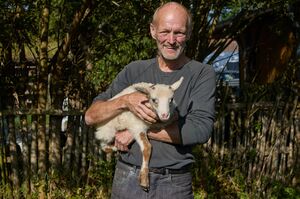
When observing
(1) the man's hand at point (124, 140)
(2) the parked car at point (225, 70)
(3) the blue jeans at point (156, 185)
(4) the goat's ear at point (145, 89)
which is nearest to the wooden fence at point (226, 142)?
(2) the parked car at point (225, 70)

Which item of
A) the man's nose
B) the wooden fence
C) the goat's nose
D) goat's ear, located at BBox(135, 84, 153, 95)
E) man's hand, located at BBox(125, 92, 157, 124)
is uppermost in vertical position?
the man's nose

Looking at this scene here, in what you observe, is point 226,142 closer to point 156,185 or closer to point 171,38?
point 156,185

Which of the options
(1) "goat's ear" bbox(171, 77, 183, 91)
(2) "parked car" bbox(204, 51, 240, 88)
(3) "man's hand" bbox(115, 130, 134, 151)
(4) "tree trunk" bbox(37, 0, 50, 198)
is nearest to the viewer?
(1) "goat's ear" bbox(171, 77, 183, 91)

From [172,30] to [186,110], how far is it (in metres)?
0.46

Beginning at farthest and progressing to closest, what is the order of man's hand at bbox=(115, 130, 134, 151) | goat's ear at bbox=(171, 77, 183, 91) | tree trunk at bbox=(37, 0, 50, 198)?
tree trunk at bbox=(37, 0, 50, 198), man's hand at bbox=(115, 130, 134, 151), goat's ear at bbox=(171, 77, 183, 91)

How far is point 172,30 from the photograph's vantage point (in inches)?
104

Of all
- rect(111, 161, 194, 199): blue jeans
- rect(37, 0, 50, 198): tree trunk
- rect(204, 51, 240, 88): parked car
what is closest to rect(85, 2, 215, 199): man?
rect(111, 161, 194, 199): blue jeans

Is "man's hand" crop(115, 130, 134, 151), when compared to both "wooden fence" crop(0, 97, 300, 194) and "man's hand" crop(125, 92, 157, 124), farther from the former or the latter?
"wooden fence" crop(0, 97, 300, 194)

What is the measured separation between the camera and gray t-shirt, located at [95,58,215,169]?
2.54 m

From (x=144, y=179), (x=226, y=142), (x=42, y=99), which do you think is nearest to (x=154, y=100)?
(x=144, y=179)

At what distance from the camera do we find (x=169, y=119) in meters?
2.60

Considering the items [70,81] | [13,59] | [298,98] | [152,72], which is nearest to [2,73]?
[13,59]

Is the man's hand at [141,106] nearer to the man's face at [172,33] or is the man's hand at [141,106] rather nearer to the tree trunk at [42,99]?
the man's face at [172,33]

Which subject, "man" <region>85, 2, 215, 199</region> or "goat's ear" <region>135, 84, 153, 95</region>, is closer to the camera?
"man" <region>85, 2, 215, 199</region>
